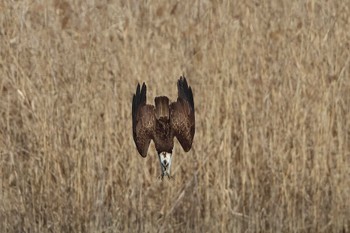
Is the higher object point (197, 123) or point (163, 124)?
point (197, 123)

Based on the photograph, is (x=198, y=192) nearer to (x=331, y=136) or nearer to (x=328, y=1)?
(x=331, y=136)

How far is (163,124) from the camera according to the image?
4.30ft

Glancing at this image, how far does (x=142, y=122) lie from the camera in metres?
1.34

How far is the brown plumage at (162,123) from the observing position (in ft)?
4.26

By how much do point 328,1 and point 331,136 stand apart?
2.59 feet

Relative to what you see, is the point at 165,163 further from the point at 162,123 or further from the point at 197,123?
the point at 197,123

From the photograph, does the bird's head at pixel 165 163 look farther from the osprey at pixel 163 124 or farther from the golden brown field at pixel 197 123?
the golden brown field at pixel 197 123

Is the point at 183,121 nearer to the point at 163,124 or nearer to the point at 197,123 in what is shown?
the point at 163,124

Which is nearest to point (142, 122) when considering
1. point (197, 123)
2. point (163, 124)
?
point (163, 124)

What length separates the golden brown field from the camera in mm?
4355

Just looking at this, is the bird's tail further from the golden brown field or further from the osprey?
the golden brown field

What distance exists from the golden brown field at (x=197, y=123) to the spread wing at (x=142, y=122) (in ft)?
9.29

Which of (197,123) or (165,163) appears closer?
(165,163)

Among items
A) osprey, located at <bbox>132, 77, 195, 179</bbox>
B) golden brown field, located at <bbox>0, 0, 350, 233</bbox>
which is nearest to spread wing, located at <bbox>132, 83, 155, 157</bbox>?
osprey, located at <bbox>132, 77, 195, 179</bbox>
